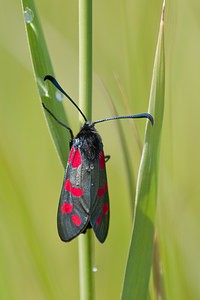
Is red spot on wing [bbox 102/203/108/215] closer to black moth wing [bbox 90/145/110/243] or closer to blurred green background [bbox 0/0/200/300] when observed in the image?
black moth wing [bbox 90/145/110/243]

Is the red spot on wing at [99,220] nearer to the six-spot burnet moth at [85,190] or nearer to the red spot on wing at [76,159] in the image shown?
the six-spot burnet moth at [85,190]

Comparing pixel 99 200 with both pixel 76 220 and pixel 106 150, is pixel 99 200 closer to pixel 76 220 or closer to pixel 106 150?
pixel 76 220

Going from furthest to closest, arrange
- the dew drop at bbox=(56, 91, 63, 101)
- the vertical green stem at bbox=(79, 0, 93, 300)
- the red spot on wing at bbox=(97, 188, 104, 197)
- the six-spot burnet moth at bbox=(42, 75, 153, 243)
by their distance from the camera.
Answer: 1. the red spot on wing at bbox=(97, 188, 104, 197)
2. the six-spot burnet moth at bbox=(42, 75, 153, 243)
3. the dew drop at bbox=(56, 91, 63, 101)
4. the vertical green stem at bbox=(79, 0, 93, 300)

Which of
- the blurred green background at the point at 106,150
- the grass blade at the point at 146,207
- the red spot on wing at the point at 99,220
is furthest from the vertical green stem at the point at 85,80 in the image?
the blurred green background at the point at 106,150

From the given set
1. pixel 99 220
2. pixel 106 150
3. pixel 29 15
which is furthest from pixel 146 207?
pixel 106 150

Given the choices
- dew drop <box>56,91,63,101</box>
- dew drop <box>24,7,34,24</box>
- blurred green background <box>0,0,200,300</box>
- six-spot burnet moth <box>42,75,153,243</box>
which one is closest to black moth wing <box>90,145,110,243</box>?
six-spot burnet moth <box>42,75,153,243</box>

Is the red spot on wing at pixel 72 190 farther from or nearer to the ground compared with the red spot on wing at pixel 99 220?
farther from the ground
